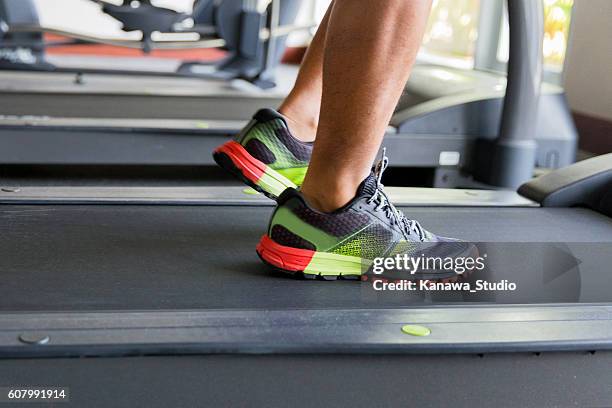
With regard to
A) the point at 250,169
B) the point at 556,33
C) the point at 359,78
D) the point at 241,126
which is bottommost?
the point at 241,126

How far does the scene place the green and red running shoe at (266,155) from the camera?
4.76ft

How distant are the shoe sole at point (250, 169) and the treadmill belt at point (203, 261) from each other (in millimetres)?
110

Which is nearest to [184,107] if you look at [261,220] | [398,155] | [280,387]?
[398,155]

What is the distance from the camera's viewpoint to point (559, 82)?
368 cm

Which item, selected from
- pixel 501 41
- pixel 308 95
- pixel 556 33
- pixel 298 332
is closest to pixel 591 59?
pixel 556 33

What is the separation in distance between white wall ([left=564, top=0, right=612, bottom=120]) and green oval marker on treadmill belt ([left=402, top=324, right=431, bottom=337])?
246 cm

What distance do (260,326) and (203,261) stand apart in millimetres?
297

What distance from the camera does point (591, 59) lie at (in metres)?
3.32

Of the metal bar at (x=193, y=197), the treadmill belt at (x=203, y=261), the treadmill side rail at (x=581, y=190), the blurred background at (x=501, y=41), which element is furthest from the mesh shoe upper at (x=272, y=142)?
the blurred background at (x=501, y=41)

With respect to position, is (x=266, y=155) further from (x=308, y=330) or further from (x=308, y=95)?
(x=308, y=330)

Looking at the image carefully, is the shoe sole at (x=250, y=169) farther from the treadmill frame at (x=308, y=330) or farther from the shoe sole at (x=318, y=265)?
the treadmill frame at (x=308, y=330)

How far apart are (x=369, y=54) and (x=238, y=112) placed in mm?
2003

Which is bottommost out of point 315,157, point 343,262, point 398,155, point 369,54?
point 398,155

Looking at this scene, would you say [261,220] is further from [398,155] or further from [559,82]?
[559,82]
